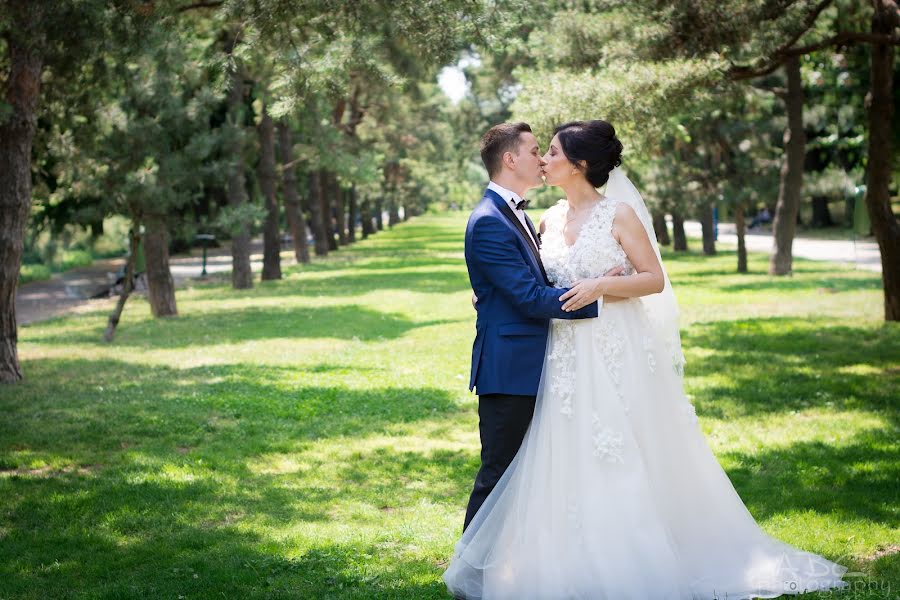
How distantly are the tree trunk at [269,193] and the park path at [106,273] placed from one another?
3.70m

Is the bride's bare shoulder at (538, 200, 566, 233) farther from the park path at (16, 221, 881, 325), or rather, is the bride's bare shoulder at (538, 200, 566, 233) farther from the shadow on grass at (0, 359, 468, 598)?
the park path at (16, 221, 881, 325)

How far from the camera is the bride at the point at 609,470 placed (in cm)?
515

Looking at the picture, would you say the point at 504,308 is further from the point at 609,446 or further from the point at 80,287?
the point at 80,287

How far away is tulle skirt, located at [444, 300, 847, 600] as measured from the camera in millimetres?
5129

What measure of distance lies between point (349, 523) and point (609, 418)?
2.74 meters

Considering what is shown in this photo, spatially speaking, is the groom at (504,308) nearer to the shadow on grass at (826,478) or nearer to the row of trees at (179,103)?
the shadow on grass at (826,478)

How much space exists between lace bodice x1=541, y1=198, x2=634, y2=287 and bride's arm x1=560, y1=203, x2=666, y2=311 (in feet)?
0.14

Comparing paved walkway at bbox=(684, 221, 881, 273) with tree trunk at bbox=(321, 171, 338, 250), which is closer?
paved walkway at bbox=(684, 221, 881, 273)

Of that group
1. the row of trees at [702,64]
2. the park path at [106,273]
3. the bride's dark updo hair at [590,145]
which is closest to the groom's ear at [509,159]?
the bride's dark updo hair at [590,145]

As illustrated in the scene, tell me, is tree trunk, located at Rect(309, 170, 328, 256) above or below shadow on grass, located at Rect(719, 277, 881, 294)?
above

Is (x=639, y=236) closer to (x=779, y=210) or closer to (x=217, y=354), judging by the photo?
(x=217, y=354)

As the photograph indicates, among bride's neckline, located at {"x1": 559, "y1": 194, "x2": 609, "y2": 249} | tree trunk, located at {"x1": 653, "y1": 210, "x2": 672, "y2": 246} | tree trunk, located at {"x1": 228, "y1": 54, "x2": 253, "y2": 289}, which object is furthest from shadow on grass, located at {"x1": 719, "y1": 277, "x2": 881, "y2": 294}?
bride's neckline, located at {"x1": 559, "y1": 194, "x2": 609, "y2": 249}

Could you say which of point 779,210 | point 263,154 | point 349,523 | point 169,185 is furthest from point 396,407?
point 263,154

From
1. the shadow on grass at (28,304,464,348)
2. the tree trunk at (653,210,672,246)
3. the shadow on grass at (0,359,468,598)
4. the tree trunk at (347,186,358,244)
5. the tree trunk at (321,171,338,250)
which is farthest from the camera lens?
the tree trunk at (347,186,358,244)
